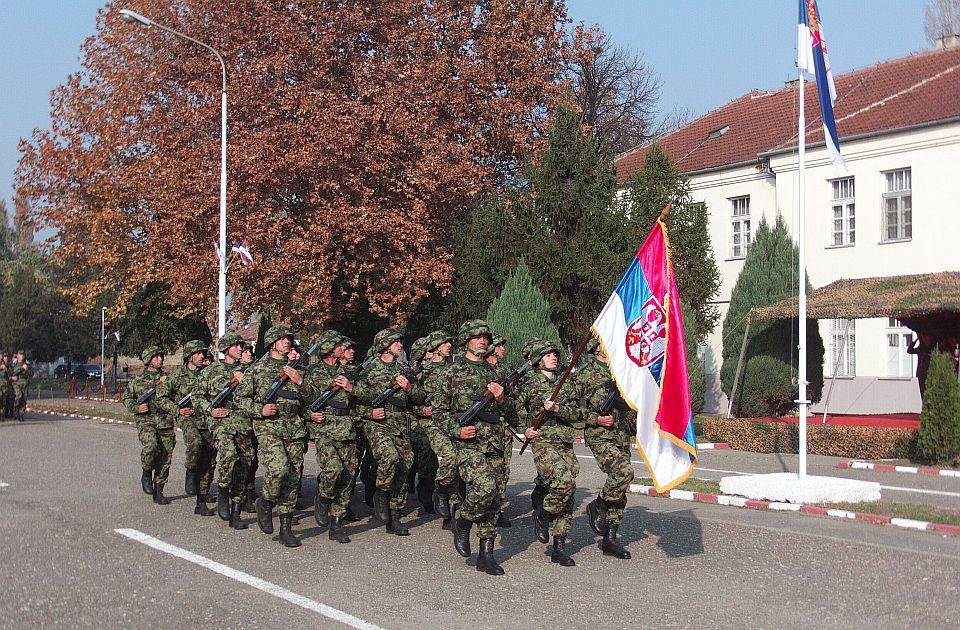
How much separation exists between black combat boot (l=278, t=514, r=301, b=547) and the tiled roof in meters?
20.0

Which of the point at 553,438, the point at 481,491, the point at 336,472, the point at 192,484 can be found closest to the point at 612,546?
the point at 553,438

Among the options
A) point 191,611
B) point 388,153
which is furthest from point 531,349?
point 388,153

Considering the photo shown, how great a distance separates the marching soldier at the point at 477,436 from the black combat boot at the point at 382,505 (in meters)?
1.61

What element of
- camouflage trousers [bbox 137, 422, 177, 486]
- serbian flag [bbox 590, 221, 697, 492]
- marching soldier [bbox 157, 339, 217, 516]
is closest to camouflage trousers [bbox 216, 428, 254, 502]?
marching soldier [bbox 157, 339, 217, 516]

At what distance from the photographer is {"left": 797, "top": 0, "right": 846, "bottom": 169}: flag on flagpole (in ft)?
41.5

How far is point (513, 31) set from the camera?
30.5 metres

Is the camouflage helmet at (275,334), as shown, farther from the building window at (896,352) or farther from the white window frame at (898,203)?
the white window frame at (898,203)

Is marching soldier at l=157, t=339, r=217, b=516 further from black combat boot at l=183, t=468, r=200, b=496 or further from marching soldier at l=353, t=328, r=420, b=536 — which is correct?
marching soldier at l=353, t=328, r=420, b=536

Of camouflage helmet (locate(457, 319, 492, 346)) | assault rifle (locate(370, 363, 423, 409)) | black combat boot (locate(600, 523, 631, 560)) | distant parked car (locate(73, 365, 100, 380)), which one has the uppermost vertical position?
camouflage helmet (locate(457, 319, 492, 346))

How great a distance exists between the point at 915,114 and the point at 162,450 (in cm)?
2090

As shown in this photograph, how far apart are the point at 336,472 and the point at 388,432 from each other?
767 mm

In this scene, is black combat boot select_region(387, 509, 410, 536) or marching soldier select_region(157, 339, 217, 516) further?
marching soldier select_region(157, 339, 217, 516)

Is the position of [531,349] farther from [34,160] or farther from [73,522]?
A: [34,160]

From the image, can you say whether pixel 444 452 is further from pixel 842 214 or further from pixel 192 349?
pixel 842 214
